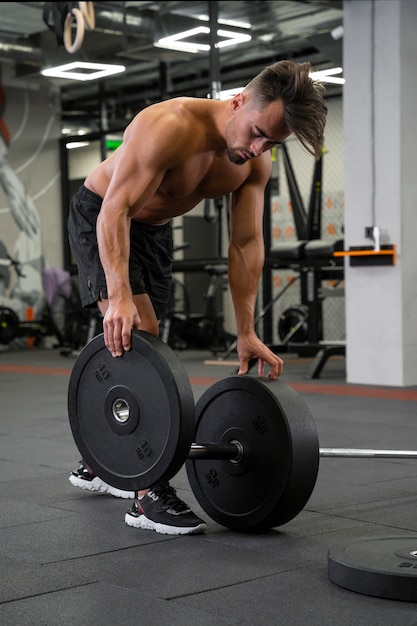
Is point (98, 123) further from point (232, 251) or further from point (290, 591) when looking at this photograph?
point (290, 591)

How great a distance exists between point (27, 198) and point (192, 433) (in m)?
8.54

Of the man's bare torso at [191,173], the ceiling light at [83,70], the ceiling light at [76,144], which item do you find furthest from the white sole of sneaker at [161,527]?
the ceiling light at [76,144]

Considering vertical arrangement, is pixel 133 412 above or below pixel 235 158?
below

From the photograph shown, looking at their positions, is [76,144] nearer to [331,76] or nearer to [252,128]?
[331,76]

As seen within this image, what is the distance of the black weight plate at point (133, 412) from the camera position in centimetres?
208

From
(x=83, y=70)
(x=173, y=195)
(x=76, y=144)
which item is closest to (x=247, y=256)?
(x=173, y=195)

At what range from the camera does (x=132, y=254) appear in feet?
8.21

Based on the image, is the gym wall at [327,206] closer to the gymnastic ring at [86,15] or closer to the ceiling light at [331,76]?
the ceiling light at [331,76]

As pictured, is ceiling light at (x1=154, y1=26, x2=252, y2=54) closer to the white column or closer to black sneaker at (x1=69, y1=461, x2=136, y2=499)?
the white column

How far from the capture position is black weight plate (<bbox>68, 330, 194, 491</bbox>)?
6.82 ft

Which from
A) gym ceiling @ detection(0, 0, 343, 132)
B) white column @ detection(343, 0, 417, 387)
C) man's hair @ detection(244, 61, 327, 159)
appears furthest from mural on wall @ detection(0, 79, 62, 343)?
man's hair @ detection(244, 61, 327, 159)

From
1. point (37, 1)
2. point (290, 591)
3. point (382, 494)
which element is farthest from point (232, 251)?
point (37, 1)

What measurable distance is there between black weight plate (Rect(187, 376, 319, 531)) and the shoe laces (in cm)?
8

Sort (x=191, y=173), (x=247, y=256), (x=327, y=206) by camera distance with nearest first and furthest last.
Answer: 1. (x=191, y=173)
2. (x=247, y=256)
3. (x=327, y=206)
